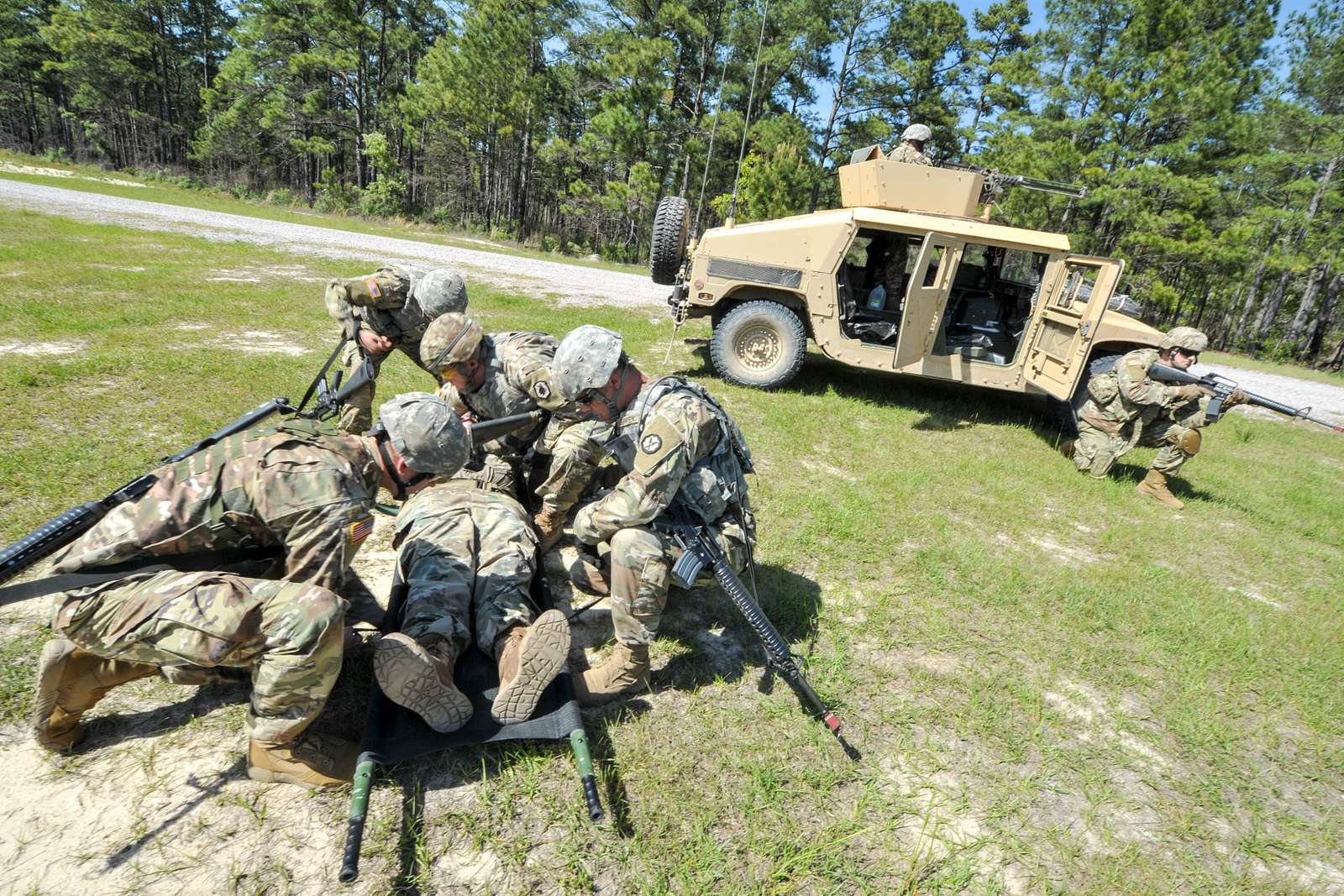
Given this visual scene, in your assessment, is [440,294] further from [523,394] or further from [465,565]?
[465,565]

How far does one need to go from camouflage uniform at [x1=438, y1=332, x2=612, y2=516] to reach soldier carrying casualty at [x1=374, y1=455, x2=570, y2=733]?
10.9 inches

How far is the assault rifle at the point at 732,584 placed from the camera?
2.57 m

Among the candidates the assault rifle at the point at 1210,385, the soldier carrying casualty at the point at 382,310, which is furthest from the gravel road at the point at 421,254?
the soldier carrying casualty at the point at 382,310

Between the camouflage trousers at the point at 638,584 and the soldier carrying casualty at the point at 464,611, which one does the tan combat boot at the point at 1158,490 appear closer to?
the camouflage trousers at the point at 638,584

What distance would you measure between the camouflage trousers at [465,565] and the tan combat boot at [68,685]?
94 cm

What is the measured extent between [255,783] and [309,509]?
0.95 m

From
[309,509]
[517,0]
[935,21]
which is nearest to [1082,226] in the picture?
[935,21]

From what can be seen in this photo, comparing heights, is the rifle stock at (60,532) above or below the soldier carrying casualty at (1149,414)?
below

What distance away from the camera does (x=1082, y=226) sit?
19656mm

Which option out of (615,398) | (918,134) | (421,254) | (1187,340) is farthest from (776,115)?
(615,398)

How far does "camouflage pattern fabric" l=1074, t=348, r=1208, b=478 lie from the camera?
Result: 17.7 ft

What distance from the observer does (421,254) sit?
1452 cm

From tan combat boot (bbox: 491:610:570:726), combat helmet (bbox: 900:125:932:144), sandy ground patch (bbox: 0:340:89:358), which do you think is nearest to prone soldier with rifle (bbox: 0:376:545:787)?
tan combat boot (bbox: 491:610:570:726)

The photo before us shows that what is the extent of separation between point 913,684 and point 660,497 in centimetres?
155
